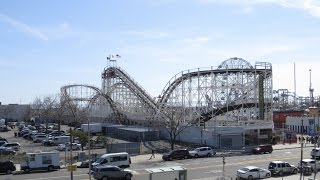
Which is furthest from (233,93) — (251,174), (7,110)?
(7,110)

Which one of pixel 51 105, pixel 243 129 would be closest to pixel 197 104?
pixel 243 129

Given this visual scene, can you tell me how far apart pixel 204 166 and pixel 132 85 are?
4533cm

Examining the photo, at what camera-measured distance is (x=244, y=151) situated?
202ft

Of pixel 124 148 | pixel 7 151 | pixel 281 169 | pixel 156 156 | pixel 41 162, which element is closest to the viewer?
pixel 281 169

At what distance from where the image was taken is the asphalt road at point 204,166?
140 ft

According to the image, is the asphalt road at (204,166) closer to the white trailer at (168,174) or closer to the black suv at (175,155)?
the black suv at (175,155)

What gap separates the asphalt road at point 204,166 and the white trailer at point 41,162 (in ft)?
3.82

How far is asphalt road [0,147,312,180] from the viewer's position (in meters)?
42.6

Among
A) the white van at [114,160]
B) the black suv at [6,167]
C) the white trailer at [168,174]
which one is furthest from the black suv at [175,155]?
the white trailer at [168,174]

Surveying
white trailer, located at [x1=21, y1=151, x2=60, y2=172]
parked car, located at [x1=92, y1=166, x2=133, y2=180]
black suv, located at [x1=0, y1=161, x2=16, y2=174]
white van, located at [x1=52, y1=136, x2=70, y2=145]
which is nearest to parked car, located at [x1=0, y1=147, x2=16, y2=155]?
white van, located at [x1=52, y1=136, x2=70, y2=145]

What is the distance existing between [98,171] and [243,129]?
1277 inches

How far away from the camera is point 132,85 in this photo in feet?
300

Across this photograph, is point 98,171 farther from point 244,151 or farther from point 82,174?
point 244,151

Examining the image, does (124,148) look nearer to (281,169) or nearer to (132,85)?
(281,169)
